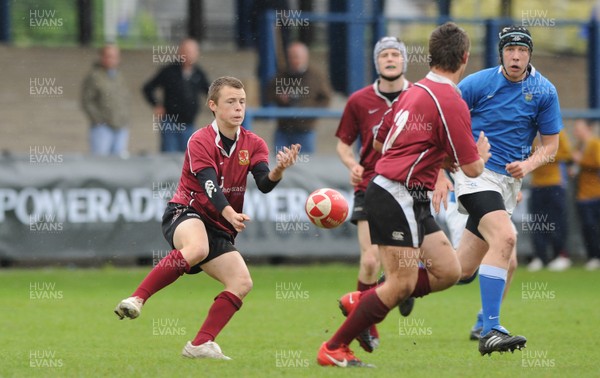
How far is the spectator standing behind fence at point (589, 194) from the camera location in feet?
56.2

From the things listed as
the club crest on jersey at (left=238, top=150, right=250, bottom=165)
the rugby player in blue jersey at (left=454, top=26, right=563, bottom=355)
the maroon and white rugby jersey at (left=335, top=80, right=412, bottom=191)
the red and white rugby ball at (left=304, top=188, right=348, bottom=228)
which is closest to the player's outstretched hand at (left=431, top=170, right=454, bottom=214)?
the rugby player in blue jersey at (left=454, top=26, right=563, bottom=355)

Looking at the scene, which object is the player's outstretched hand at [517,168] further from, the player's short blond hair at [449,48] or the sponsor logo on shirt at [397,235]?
the sponsor logo on shirt at [397,235]

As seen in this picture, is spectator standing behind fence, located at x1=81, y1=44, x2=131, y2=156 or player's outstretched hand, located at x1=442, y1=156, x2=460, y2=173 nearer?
player's outstretched hand, located at x1=442, y1=156, x2=460, y2=173

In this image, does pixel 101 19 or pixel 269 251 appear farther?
pixel 101 19

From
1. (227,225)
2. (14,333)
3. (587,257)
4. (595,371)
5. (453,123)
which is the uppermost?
(453,123)

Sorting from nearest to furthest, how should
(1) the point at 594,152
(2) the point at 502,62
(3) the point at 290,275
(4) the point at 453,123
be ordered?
(4) the point at 453,123 → (2) the point at 502,62 → (3) the point at 290,275 → (1) the point at 594,152

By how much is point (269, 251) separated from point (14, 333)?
6.27m

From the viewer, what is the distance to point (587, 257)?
684 inches

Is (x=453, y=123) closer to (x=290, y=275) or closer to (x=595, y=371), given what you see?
(x=595, y=371)

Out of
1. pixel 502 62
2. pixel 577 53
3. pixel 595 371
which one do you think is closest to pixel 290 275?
pixel 502 62

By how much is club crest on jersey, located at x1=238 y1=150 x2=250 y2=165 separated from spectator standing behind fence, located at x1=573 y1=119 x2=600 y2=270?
31.7 feet

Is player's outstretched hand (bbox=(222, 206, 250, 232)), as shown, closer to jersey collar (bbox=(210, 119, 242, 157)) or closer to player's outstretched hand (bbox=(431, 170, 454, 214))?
jersey collar (bbox=(210, 119, 242, 157))

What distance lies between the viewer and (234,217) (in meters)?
7.88

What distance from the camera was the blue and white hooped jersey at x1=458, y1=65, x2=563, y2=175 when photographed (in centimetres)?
909
